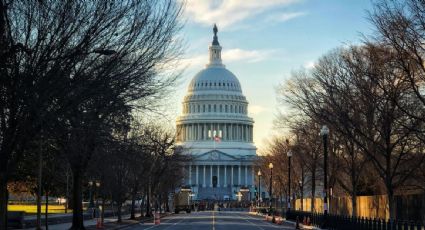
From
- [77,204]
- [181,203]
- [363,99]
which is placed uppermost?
[363,99]

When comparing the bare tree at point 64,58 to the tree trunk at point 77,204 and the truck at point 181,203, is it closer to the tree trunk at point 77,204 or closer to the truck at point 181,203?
the tree trunk at point 77,204

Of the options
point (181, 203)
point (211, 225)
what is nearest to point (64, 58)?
point (211, 225)

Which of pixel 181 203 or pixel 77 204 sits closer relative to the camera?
pixel 77 204

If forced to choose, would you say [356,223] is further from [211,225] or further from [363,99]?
[211,225]

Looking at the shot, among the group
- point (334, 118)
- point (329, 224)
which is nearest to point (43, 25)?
point (334, 118)

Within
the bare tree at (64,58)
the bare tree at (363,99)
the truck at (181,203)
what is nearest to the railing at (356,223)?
the bare tree at (363,99)

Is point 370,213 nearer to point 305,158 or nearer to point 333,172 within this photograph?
point 333,172

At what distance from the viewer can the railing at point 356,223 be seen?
28812mm

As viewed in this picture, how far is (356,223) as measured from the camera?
37.8m

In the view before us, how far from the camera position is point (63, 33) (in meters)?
22.0

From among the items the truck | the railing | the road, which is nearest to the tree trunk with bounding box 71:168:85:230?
the road

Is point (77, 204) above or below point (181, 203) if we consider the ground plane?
below

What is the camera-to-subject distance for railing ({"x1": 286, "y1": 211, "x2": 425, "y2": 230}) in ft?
94.5

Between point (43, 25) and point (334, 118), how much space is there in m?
23.9
